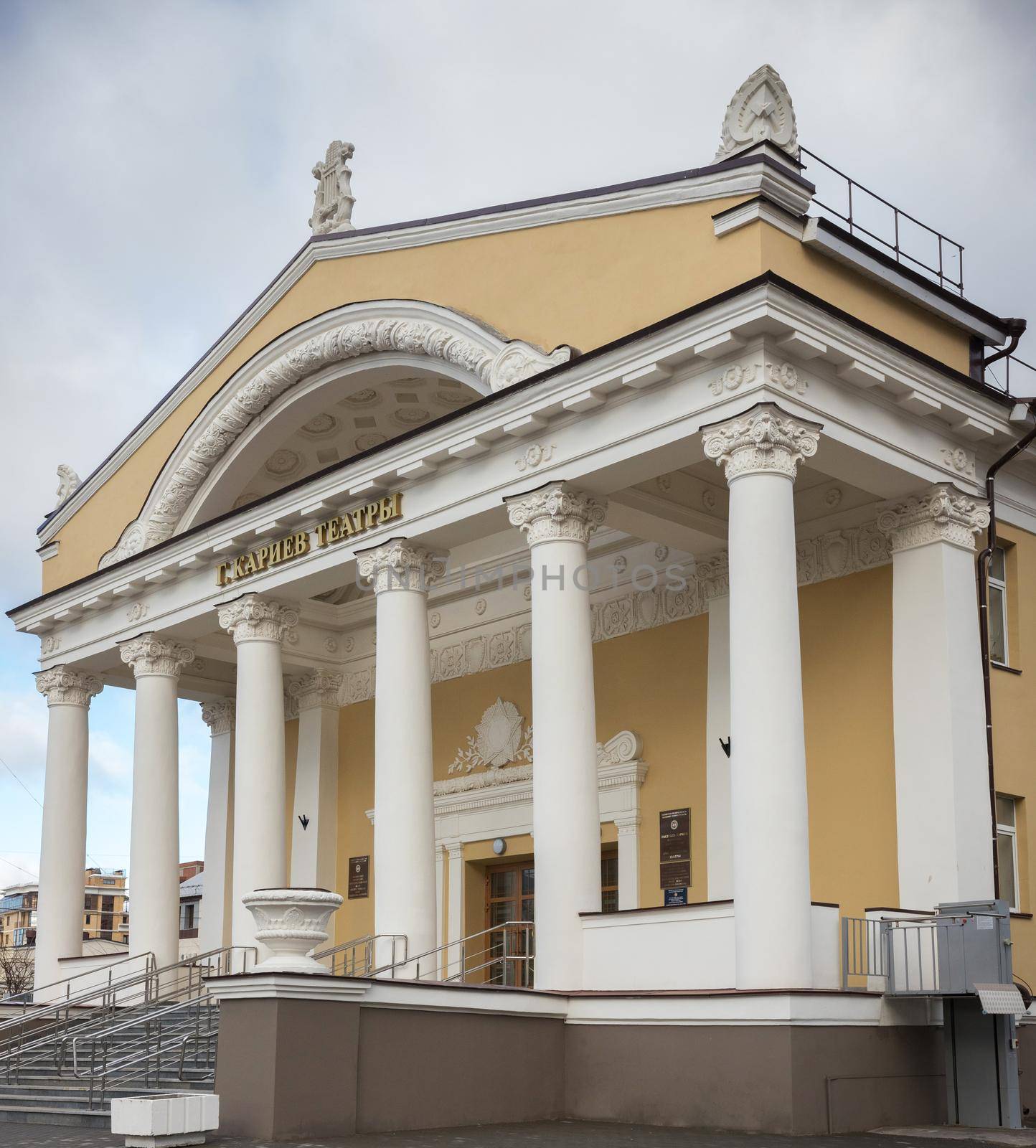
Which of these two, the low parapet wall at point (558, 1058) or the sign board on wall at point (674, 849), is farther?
the sign board on wall at point (674, 849)

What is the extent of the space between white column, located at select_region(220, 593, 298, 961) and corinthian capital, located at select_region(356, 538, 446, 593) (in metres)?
2.40

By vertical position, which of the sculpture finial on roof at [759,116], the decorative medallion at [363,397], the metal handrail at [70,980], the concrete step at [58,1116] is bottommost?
the concrete step at [58,1116]

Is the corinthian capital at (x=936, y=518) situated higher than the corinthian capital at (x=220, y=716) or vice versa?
the corinthian capital at (x=936, y=518)

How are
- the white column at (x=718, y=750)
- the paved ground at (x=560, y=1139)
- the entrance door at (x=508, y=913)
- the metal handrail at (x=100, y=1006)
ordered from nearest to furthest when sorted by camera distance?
the paved ground at (x=560, y=1139) < the metal handrail at (x=100, y=1006) < the white column at (x=718, y=750) < the entrance door at (x=508, y=913)

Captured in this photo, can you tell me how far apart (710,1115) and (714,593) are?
6.57 m

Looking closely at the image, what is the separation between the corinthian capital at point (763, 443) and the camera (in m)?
12.0

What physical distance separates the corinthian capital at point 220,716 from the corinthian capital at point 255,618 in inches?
232

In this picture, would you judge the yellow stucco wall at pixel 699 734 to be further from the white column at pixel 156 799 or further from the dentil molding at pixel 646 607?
the white column at pixel 156 799

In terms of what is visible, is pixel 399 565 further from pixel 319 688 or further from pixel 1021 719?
pixel 319 688

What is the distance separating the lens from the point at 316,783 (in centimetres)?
2158

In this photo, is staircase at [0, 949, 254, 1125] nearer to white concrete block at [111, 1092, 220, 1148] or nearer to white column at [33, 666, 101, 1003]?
white concrete block at [111, 1092, 220, 1148]

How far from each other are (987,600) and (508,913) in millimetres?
7826

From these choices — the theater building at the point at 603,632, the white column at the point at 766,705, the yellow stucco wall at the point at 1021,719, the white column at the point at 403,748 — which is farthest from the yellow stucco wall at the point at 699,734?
the white column at the point at 403,748

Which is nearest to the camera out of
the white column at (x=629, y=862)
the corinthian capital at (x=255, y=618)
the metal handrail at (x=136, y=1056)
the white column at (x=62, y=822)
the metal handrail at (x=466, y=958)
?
the metal handrail at (x=136, y=1056)
